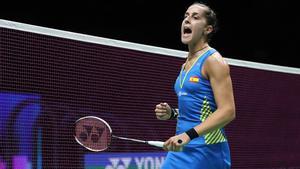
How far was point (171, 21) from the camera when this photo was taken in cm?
1026

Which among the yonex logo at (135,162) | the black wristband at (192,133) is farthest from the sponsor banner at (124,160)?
the black wristband at (192,133)

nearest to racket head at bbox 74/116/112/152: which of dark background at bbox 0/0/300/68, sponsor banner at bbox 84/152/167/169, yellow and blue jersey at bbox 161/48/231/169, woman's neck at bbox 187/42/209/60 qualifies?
yellow and blue jersey at bbox 161/48/231/169

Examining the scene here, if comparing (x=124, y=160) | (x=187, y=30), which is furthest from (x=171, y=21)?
(x=187, y=30)

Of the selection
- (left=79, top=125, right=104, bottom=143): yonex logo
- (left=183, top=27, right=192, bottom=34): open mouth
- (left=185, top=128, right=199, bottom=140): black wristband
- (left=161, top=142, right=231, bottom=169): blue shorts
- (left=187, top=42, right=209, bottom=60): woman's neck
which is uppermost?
(left=183, top=27, right=192, bottom=34): open mouth

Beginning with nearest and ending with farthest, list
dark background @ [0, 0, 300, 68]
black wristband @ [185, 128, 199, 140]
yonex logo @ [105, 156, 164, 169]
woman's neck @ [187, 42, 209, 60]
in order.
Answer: black wristband @ [185, 128, 199, 140] < woman's neck @ [187, 42, 209, 60] < yonex logo @ [105, 156, 164, 169] < dark background @ [0, 0, 300, 68]

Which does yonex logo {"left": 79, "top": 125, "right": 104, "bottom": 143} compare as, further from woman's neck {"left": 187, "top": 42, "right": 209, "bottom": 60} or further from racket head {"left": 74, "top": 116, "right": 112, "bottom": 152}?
woman's neck {"left": 187, "top": 42, "right": 209, "bottom": 60}

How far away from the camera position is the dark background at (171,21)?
861cm

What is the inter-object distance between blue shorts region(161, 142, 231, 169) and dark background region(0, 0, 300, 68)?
17.7ft

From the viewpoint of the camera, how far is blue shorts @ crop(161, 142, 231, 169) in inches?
122

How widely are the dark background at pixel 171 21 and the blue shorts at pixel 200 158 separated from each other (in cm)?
540

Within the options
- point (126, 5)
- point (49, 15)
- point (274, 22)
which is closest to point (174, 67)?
point (49, 15)

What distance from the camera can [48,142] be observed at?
5.41 meters

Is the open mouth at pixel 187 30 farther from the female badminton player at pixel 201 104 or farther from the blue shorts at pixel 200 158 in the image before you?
the blue shorts at pixel 200 158

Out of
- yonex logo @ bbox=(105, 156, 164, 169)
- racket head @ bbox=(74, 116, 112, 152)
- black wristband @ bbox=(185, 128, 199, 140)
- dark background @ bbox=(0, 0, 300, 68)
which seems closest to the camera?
black wristband @ bbox=(185, 128, 199, 140)
